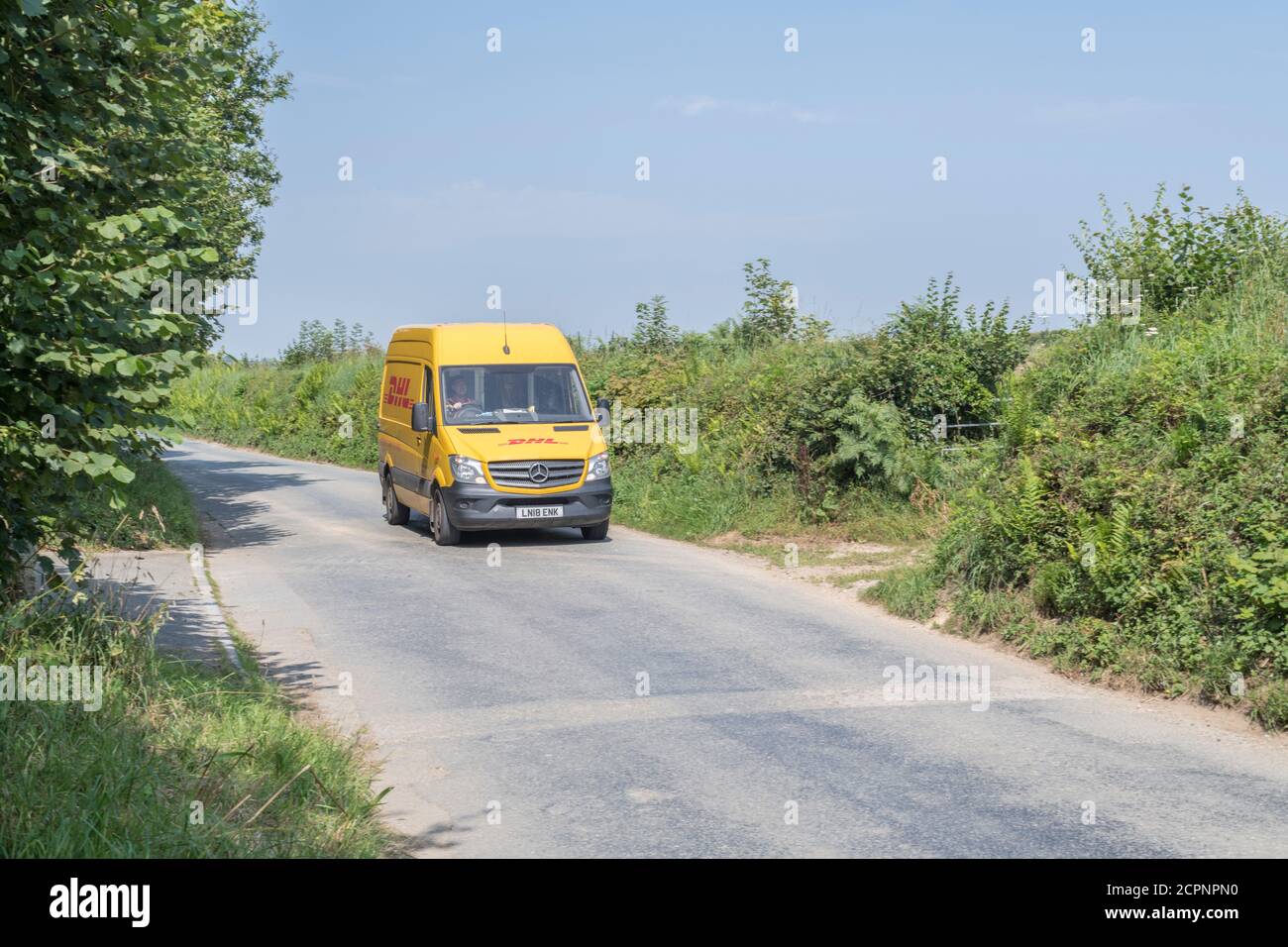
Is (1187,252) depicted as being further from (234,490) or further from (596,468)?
(234,490)

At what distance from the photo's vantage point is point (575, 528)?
65.4ft

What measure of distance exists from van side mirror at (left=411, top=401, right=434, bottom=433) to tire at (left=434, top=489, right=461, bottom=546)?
907 millimetres

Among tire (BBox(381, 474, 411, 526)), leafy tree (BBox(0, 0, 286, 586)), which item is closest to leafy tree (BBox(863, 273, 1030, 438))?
tire (BBox(381, 474, 411, 526))

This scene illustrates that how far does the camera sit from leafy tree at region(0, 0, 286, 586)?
6.71 metres

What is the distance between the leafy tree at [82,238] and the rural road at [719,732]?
2.39 m

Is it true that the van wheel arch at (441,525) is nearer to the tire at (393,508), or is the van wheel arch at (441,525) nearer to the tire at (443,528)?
the tire at (443,528)

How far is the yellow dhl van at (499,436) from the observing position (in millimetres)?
16938

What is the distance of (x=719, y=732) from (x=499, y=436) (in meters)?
9.84

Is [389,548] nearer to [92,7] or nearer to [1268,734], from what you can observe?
[92,7]
